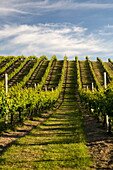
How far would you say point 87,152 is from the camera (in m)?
10.1

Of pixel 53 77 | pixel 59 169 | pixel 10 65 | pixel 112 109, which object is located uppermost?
pixel 10 65

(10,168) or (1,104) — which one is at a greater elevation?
(1,104)

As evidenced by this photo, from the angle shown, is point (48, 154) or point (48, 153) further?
point (48, 153)

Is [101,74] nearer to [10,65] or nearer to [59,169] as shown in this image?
[10,65]

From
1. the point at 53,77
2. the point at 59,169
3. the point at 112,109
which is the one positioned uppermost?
the point at 53,77

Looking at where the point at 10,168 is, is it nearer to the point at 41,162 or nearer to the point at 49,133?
the point at 41,162

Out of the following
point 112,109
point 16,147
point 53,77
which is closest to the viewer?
point 16,147

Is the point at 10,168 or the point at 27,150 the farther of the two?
the point at 27,150

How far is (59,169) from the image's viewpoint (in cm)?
787

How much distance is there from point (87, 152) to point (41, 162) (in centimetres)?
247

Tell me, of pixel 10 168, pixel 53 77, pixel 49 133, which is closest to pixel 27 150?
pixel 10 168

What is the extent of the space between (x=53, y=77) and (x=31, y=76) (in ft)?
25.8

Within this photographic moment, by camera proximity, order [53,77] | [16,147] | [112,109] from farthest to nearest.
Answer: [53,77], [112,109], [16,147]

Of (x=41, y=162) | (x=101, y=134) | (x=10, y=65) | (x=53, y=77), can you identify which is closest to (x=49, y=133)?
(x=101, y=134)
